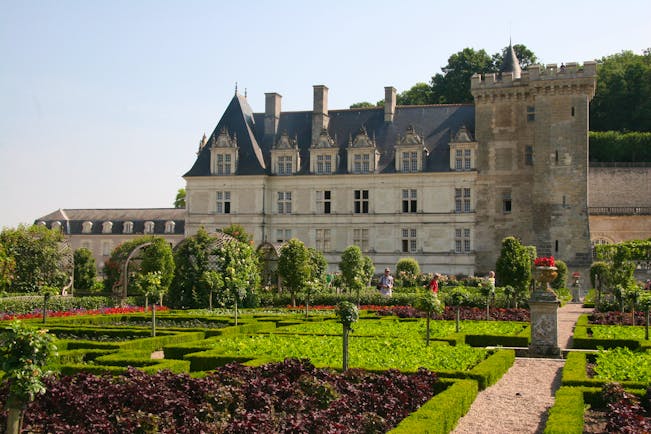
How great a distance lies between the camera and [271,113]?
4644 cm

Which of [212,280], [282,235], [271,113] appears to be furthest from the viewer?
[271,113]

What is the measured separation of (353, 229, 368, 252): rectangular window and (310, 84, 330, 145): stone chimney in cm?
597

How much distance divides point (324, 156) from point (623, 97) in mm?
27467

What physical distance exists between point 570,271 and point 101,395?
34.4 meters

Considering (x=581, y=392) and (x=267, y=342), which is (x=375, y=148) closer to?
(x=267, y=342)

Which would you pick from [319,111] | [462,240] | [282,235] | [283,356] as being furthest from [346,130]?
[283,356]

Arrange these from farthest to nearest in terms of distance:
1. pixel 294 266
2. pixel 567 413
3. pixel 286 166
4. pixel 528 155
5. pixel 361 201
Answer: pixel 286 166 < pixel 361 201 < pixel 528 155 < pixel 294 266 < pixel 567 413

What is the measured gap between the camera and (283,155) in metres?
44.7

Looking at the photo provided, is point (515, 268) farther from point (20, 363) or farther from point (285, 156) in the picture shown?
point (20, 363)

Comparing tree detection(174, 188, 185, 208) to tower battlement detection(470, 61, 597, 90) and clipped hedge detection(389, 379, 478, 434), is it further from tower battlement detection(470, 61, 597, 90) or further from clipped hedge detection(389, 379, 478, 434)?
clipped hedge detection(389, 379, 478, 434)

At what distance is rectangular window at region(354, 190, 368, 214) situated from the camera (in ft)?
143

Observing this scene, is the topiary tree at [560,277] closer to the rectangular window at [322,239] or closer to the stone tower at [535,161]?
the stone tower at [535,161]

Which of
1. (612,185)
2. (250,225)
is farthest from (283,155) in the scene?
(612,185)

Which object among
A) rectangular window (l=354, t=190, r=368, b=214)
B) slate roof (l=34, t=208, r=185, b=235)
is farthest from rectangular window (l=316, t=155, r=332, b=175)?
slate roof (l=34, t=208, r=185, b=235)
